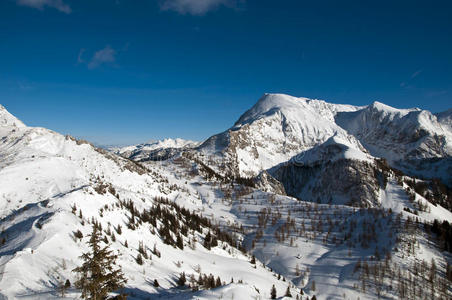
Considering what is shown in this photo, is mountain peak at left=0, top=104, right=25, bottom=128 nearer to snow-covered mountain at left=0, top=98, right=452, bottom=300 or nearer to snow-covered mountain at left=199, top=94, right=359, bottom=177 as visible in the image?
snow-covered mountain at left=0, top=98, right=452, bottom=300

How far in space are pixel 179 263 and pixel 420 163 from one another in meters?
239

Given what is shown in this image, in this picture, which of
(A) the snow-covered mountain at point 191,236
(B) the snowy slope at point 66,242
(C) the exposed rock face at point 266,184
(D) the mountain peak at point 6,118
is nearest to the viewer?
(B) the snowy slope at point 66,242

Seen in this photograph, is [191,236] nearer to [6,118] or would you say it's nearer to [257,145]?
[6,118]

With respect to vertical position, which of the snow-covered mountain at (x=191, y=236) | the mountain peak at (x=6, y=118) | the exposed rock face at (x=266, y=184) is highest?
the mountain peak at (x=6, y=118)

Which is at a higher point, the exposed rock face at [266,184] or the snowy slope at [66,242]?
the exposed rock face at [266,184]

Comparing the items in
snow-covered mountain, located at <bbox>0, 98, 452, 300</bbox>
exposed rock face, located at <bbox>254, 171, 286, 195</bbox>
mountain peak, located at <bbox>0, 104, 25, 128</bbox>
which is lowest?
snow-covered mountain, located at <bbox>0, 98, 452, 300</bbox>

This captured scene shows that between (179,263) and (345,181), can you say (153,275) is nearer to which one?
(179,263)

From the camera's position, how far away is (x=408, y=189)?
8688cm

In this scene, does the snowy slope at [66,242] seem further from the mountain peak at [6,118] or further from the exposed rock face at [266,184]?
the exposed rock face at [266,184]

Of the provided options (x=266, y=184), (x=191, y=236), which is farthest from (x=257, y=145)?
(x=191, y=236)

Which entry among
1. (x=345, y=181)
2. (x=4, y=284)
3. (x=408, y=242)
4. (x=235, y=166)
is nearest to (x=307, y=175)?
(x=345, y=181)

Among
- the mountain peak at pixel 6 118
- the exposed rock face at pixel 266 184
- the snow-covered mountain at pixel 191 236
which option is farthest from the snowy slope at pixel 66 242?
the exposed rock face at pixel 266 184

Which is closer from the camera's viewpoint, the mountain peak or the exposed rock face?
the mountain peak

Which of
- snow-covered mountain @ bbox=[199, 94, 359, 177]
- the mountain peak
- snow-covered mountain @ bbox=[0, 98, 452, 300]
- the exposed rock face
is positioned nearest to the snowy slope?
snow-covered mountain @ bbox=[0, 98, 452, 300]
